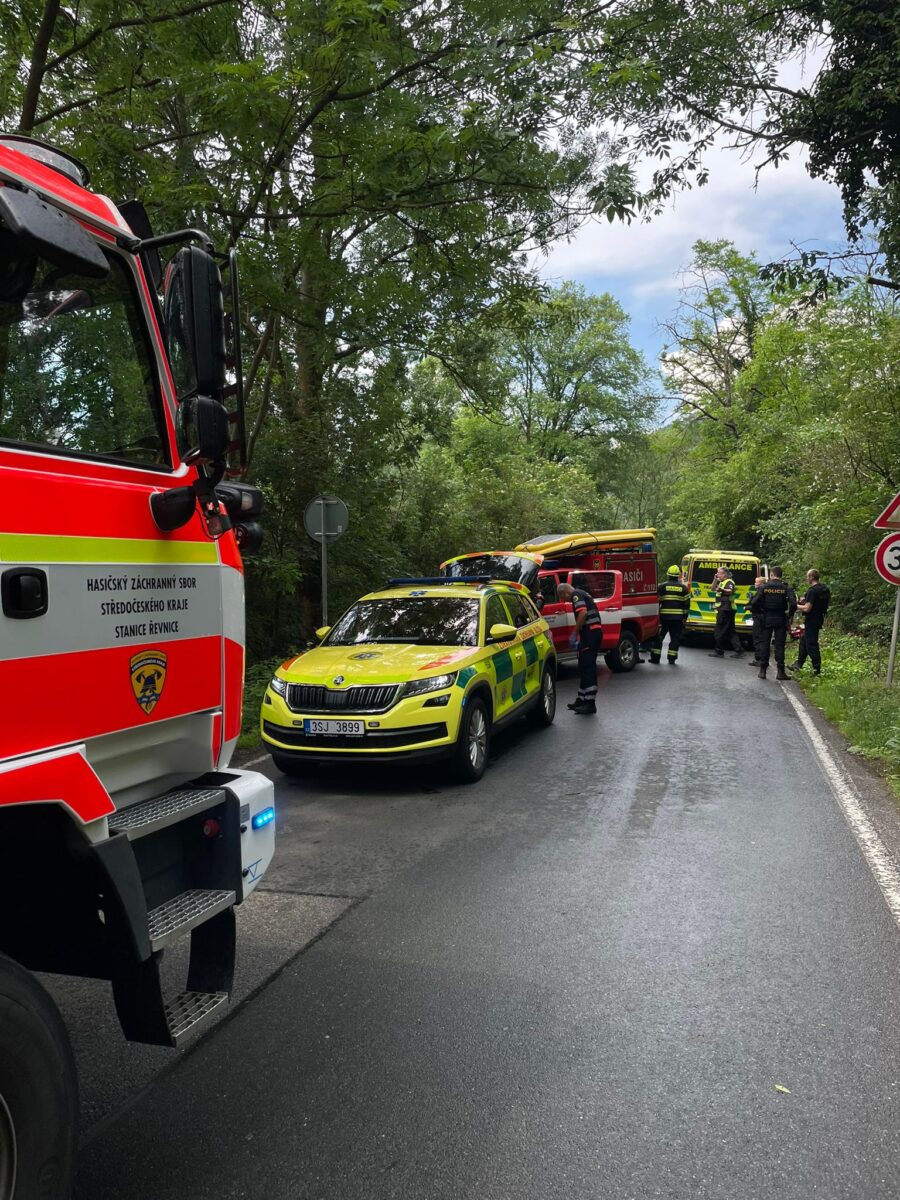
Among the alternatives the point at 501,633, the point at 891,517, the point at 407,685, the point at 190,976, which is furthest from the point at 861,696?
the point at 190,976

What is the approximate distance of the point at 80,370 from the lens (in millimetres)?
2734

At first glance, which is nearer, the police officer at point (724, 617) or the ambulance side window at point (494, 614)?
the ambulance side window at point (494, 614)

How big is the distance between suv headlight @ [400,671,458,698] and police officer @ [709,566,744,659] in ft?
41.1

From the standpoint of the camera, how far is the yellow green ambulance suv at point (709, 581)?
21375mm

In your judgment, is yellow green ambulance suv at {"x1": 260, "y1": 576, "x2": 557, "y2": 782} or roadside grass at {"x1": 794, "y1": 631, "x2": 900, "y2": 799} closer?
yellow green ambulance suv at {"x1": 260, "y1": 576, "x2": 557, "y2": 782}

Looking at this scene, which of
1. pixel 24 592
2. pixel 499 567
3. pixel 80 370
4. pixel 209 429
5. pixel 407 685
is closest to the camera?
pixel 24 592

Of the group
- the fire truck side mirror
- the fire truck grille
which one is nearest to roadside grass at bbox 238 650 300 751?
the fire truck grille

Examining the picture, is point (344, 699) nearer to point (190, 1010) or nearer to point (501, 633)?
point (501, 633)

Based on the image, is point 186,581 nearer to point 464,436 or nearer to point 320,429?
point 320,429

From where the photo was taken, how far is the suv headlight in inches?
293

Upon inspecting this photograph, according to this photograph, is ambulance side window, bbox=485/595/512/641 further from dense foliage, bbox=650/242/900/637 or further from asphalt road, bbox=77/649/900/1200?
dense foliage, bbox=650/242/900/637

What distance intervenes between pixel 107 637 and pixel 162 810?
595 mm

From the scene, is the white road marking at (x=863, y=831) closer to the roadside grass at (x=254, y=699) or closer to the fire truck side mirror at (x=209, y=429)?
the fire truck side mirror at (x=209, y=429)

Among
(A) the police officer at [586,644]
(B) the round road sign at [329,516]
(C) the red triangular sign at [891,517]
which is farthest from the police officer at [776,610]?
(B) the round road sign at [329,516]
